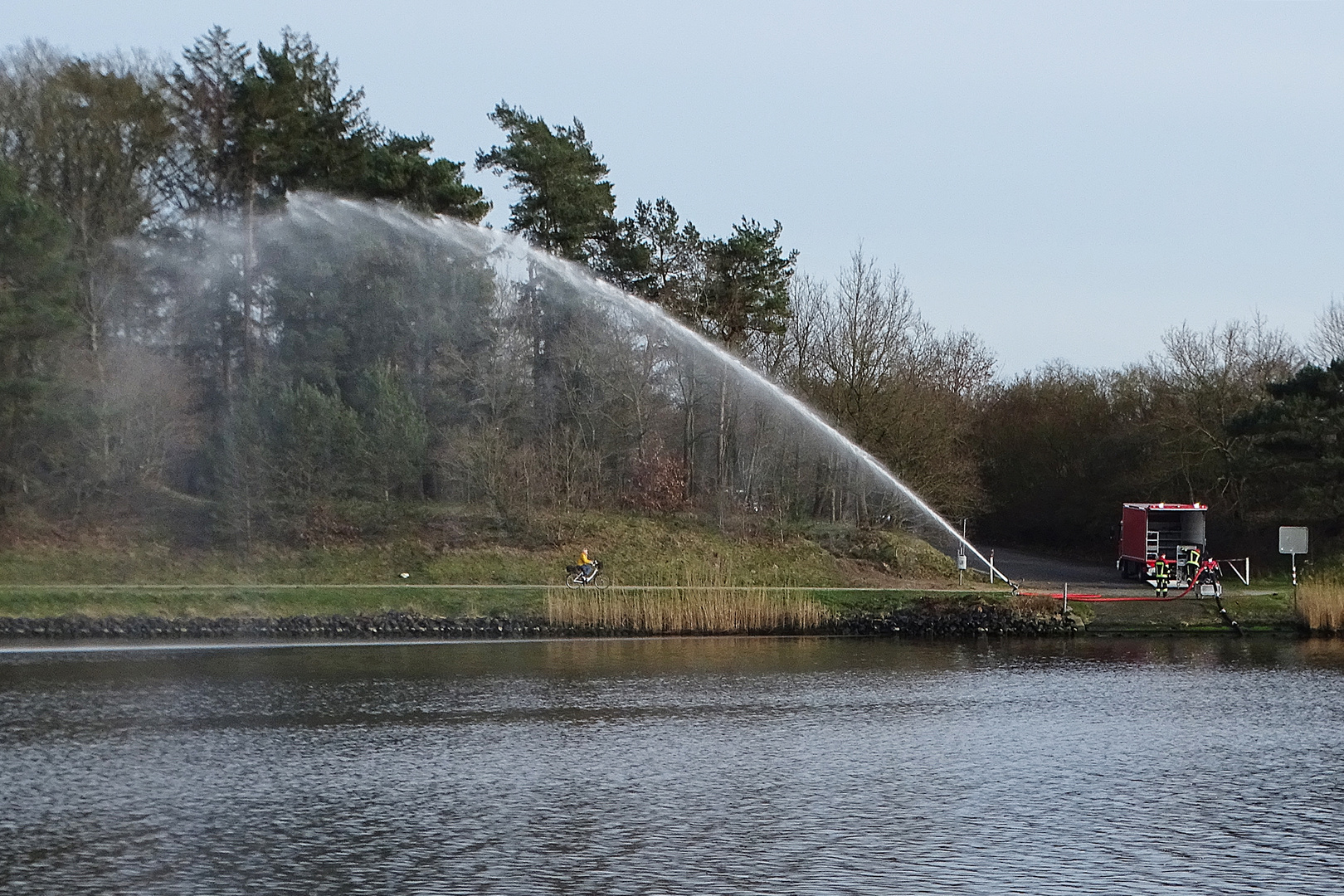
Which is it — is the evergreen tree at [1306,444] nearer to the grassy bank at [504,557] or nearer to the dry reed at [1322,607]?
the dry reed at [1322,607]

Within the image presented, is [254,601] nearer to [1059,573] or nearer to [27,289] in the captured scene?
[27,289]

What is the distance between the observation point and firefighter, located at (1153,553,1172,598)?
45.4 m

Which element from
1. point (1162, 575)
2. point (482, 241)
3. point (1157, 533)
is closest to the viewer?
point (1162, 575)

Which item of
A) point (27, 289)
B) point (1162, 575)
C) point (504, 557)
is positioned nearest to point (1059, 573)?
point (1162, 575)

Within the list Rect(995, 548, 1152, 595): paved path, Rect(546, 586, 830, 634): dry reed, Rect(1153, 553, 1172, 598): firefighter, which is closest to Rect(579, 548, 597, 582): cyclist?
Rect(546, 586, 830, 634): dry reed

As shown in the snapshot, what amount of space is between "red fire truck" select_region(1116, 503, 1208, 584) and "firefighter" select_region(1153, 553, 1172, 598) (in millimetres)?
5219

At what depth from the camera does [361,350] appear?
183 feet

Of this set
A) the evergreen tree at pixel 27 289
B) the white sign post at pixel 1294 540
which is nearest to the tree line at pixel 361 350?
the evergreen tree at pixel 27 289

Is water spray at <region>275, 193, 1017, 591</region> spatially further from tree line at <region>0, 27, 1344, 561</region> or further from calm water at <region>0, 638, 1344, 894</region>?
calm water at <region>0, 638, 1344, 894</region>

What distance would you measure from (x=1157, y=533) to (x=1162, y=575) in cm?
1086

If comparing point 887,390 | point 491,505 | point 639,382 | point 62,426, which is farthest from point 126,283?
point 887,390

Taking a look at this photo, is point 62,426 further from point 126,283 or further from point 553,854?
point 553,854

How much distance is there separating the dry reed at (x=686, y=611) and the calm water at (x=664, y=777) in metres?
6.60

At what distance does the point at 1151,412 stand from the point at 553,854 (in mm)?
61946
